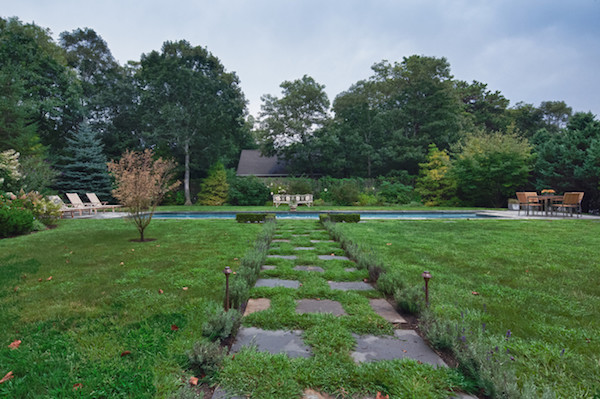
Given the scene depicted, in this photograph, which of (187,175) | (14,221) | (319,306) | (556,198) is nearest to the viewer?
(319,306)

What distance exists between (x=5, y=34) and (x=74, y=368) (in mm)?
26967

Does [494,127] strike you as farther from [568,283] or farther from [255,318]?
Answer: [255,318]

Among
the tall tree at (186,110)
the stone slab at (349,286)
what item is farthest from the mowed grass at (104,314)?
the tall tree at (186,110)

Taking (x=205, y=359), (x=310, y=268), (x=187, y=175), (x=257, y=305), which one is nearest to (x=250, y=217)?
(x=310, y=268)

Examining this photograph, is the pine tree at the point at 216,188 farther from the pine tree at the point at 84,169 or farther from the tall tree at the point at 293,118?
the pine tree at the point at 84,169

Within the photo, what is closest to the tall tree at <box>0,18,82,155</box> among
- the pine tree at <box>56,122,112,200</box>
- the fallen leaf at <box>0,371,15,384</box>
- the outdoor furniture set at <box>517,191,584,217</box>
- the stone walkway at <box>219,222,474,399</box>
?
the pine tree at <box>56,122,112,200</box>

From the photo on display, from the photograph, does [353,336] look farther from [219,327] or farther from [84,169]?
[84,169]

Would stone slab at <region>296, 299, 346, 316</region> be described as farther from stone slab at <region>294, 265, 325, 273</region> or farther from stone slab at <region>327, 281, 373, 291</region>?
stone slab at <region>294, 265, 325, 273</region>

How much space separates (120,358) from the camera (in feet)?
5.72

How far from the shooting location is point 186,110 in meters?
18.4

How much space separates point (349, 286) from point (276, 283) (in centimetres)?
83

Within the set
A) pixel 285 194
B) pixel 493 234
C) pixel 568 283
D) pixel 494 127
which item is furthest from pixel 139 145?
pixel 494 127

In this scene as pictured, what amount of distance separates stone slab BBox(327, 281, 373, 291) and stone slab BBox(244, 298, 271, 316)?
782 millimetres

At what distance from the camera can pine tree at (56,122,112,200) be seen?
56.3ft
